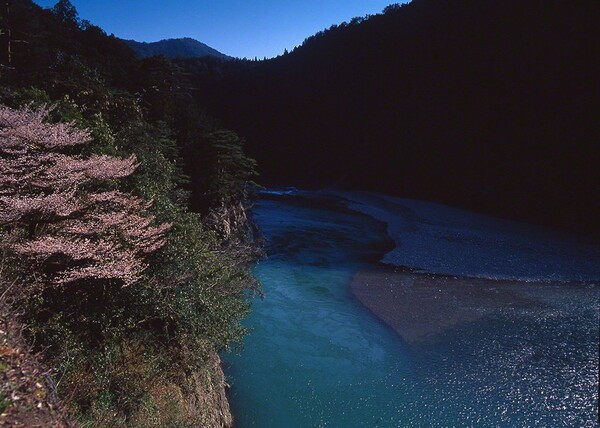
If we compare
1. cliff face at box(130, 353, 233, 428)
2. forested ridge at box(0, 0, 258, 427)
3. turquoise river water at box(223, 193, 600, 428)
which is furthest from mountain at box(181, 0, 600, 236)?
forested ridge at box(0, 0, 258, 427)

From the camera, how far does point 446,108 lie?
51.6m

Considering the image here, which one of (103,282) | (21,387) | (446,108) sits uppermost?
(446,108)

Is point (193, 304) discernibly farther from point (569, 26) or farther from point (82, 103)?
point (569, 26)

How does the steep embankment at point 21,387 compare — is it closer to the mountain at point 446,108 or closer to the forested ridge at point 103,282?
the forested ridge at point 103,282

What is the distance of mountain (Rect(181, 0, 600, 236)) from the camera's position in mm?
32688

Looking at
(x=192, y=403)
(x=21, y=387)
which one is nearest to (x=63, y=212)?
(x=21, y=387)

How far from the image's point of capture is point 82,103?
11906mm

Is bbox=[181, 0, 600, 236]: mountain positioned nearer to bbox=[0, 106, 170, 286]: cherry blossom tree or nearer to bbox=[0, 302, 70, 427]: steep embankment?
bbox=[0, 106, 170, 286]: cherry blossom tree

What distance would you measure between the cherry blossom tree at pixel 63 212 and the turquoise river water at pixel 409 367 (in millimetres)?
5963

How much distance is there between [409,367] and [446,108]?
158 ft

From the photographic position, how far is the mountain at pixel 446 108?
32688 mm

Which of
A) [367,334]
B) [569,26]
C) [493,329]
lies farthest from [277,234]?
[569,26]

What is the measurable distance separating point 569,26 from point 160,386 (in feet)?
146

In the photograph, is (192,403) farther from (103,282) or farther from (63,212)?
(63,212)
